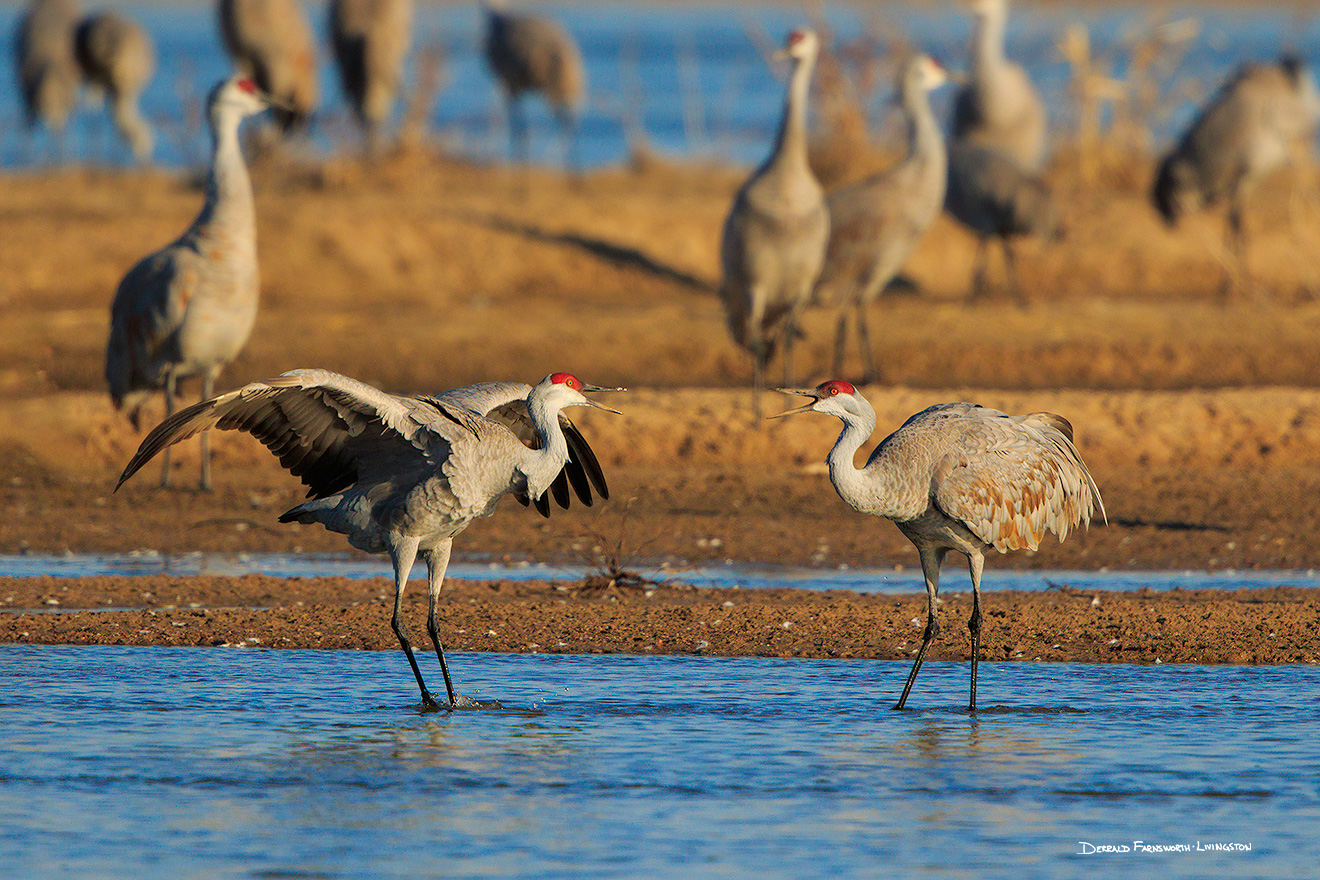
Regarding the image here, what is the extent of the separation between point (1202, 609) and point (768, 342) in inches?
226

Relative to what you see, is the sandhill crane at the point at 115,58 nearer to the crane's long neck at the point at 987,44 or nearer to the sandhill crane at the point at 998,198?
the crane's long neck at the point at 987,44

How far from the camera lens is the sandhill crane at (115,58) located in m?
22.6

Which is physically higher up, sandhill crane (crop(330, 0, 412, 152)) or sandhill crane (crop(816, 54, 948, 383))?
Result: sandhill crane (crop(330, 0, 412, 152))

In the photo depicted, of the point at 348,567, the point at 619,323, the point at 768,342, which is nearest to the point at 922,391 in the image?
the point at 768,342

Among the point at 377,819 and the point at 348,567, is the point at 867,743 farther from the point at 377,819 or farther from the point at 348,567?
the point at 348,567

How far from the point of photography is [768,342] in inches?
515

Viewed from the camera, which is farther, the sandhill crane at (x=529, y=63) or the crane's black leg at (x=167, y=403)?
the sandhill crane at (x=529, y=63)

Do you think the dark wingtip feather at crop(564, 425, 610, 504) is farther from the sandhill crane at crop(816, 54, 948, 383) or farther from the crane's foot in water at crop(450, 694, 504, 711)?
the sandhill crane at crop(816, 54, 948, 383)

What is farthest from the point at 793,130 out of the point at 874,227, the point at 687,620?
the point at 687,620

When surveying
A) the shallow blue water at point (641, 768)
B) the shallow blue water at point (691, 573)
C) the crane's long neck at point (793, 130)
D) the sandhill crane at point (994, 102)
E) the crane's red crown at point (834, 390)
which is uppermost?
the sandhill crane at point (994, 102)

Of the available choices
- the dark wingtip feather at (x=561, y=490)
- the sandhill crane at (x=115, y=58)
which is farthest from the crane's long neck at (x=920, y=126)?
the sandhill crane at (x=115, y=58)

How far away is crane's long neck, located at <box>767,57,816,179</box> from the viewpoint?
12508 millimetres

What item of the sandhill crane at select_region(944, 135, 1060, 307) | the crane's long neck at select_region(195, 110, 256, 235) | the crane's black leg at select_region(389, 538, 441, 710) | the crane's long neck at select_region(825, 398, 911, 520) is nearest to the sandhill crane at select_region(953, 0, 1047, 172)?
the sandhill crane at select_region(944, 135, 1060, 307)

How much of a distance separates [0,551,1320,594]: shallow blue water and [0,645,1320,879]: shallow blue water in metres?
1.80
